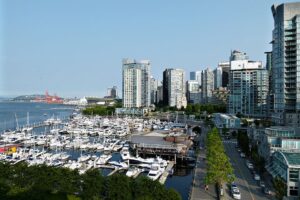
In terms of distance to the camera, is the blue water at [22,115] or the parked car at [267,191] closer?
the parked car at [267,191]

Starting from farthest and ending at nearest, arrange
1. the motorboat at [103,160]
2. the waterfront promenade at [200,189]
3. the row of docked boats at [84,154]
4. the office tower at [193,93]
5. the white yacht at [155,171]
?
the office tower at [193,93], the motorboat at [103,160], the row of docked boats at [84,154], the white yacht at [155,171], the waterfront promenade at [200,189]

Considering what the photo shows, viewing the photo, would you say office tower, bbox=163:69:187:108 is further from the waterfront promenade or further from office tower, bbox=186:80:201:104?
the waterfront promenade

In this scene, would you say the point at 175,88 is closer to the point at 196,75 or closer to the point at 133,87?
the point at 133,87

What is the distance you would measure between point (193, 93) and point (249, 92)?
60487mm

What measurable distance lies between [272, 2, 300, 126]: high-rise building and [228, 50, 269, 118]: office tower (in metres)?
22.6

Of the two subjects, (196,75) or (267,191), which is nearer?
(267,191)

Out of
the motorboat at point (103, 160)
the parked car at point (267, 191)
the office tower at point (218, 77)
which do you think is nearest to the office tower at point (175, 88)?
the office tower at point (218, 77)

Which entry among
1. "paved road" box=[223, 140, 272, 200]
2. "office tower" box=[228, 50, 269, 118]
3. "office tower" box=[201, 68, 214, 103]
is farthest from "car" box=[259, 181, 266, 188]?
"office tower" box=[201, 68, 214, 103]

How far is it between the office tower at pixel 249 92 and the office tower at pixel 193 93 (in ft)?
179

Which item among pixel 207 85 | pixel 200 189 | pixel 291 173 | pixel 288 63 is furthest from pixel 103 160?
pixel 207 85

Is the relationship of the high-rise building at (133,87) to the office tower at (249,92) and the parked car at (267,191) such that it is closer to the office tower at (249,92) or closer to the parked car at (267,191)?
the office tower at (249,92)

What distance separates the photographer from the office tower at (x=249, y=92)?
59.6 meters

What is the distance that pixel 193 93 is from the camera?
12000 centimetres

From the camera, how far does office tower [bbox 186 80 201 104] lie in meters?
118
